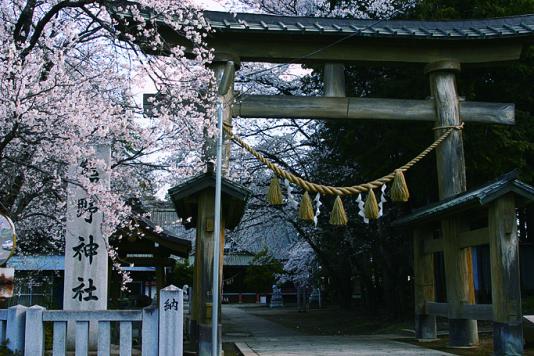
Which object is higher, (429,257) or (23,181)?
(23,181)

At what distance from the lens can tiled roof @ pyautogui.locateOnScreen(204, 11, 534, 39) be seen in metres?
11.7

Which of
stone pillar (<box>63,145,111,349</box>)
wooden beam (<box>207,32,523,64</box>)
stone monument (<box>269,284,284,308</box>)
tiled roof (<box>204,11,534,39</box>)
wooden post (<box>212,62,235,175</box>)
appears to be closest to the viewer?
stone pillar (<box>63,145,111,349</box>)

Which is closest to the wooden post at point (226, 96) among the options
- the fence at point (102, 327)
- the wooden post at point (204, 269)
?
the wooden post at point (204, 269)

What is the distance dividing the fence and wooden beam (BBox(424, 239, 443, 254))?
6.43m

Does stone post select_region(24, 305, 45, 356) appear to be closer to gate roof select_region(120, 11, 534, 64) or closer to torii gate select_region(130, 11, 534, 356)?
torii gate select_region(130, 11, 534, 356)

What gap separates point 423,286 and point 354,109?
4.18m

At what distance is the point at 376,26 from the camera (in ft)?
40.1

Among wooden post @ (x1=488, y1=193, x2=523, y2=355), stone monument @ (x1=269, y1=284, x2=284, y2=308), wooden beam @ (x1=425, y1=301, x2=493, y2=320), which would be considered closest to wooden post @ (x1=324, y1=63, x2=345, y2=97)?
wooden post @ (x1=488, y1=193, x2=523, y2=355)

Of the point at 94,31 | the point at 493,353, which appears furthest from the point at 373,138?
the point at 94,31

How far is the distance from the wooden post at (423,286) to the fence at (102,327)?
6838 millimetres

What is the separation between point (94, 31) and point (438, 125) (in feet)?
23.0

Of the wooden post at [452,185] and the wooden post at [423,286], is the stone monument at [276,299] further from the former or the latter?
the wooden post at [452,185]

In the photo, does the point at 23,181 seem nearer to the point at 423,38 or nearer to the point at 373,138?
the point at 423,38

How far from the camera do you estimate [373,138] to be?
1598 centimetres
